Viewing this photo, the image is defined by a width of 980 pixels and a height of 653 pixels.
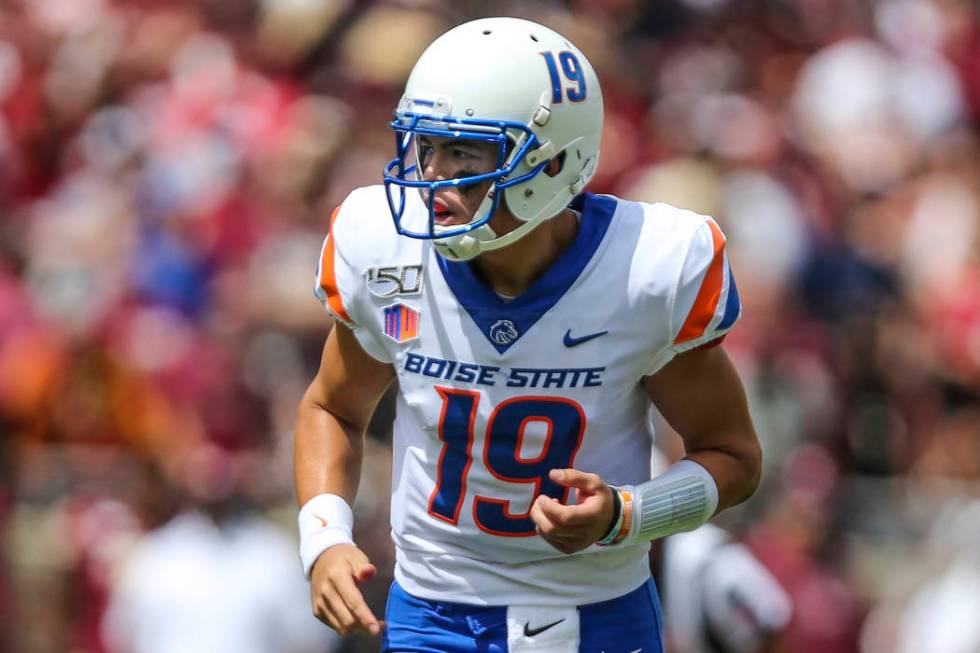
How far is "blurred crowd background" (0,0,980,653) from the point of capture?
264 inches

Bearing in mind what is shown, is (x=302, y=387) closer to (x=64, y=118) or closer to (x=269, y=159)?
(x=269, y=159)

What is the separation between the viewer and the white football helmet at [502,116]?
3.55 metres

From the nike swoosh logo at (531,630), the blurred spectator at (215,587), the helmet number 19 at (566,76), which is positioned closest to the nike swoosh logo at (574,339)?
the helmet number 19 at (566,76)

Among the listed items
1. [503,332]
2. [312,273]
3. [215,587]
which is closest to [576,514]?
[503,332]

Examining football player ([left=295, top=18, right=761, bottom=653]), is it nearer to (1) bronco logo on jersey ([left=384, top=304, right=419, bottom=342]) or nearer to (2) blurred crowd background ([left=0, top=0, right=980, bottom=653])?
(1) bronco logo on jersey ([left=384, top=304, right=419, bottom=342])

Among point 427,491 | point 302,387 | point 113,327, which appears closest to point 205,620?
point 302,387

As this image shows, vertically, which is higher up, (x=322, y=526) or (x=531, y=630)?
(x=322, y=526)

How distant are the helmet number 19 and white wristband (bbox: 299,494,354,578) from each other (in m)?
0.98

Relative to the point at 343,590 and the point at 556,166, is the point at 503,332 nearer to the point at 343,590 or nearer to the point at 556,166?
the point at 556,166

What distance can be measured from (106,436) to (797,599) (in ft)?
10.3

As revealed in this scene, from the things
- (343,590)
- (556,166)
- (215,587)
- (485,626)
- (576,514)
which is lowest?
(215,587)

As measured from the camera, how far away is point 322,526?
3.70m

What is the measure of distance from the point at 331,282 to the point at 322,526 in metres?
0.53

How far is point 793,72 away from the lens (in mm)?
9875
